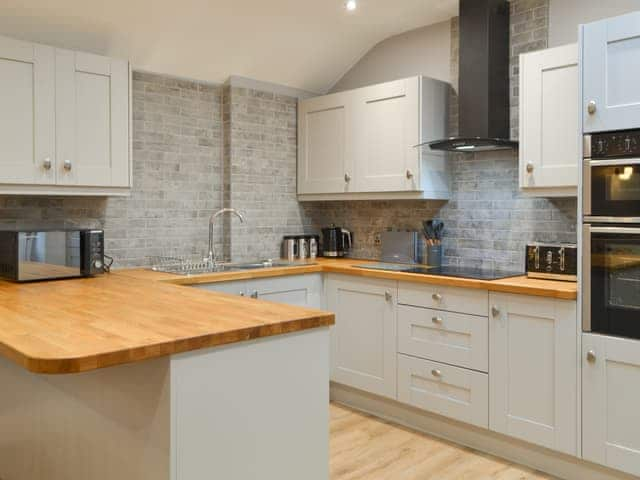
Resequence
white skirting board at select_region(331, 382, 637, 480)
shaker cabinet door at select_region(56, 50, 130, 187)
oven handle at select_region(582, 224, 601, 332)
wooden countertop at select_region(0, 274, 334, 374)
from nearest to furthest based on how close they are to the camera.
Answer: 1. wooden countertop at select_region(0, 274, 334, 374)
2. oven handle at select_region(582, 224, 601, 332)
3. white skirting board at select_region(331, 382, 637, 480)
4. shaker cabinet door at select_region(56, 50, 130, 187)

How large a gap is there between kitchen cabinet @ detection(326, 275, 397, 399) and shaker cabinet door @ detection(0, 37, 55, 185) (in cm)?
191

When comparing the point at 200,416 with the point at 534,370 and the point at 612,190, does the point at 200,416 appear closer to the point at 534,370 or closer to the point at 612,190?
the point at 534,370

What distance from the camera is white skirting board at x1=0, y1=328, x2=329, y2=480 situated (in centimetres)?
167

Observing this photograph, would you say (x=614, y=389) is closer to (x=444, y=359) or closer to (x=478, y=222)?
(x=444, y=359)

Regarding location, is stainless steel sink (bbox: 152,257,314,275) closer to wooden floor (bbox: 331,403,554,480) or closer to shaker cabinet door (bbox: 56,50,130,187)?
shaker cabinet door (bbox: 56,50,130,187)

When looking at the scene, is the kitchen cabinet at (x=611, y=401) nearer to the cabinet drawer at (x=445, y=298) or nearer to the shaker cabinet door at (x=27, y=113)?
the cabinet drawer at (x=445, y=298)

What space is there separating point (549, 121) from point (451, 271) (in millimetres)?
1034

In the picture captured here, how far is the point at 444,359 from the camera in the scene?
338 centimetres

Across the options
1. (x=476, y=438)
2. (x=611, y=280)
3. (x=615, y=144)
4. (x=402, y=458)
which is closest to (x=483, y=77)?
(x=615, y=144)

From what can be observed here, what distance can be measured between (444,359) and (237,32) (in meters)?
2.45

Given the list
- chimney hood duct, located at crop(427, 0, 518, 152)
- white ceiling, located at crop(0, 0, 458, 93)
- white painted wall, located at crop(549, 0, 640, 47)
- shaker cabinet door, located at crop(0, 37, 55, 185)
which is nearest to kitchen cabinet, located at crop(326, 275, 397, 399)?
chimney hood duct, located at crop(427, 0, 518, 152)

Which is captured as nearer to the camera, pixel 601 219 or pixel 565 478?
pixel 601 219

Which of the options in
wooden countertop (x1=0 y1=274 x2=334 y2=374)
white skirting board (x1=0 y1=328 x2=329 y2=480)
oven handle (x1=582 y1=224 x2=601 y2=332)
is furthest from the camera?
oven handle (x1=582 y1=224 x2=601 y2=332)

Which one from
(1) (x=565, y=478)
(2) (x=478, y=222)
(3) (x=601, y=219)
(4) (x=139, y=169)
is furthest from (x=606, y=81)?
(4) (x=139, y=169)
